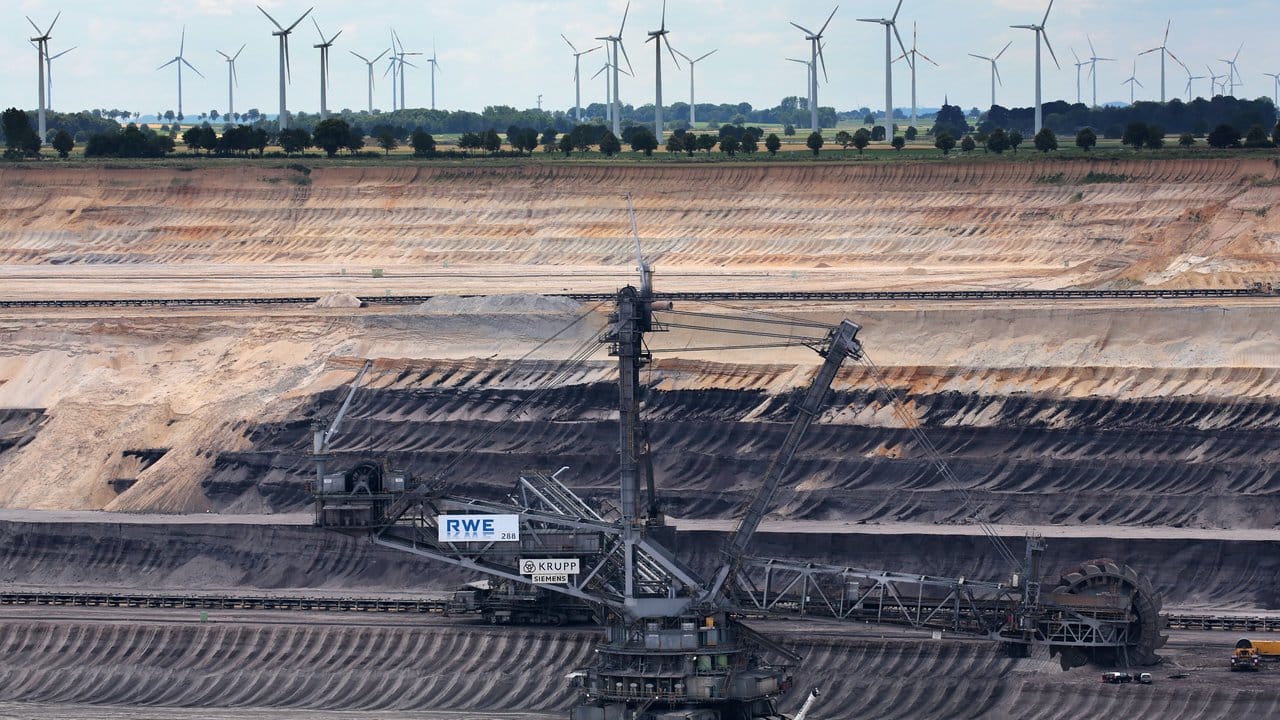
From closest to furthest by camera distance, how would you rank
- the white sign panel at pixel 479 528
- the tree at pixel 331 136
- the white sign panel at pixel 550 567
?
the white sign panel at pixel 550 567
the white sign panel at pixel 479 528
the tree at pixel 331 136

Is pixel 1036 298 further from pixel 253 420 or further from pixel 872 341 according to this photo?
pixel 253 420

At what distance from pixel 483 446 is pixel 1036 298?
31533mm

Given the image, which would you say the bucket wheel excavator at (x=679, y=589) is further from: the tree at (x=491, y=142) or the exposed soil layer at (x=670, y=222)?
the tree at (x=491, y=142)

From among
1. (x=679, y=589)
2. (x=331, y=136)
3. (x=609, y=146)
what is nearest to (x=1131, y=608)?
(x=679, y=589)

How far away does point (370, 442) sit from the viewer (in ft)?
350

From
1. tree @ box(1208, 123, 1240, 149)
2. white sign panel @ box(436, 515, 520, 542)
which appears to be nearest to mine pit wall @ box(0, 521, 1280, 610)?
white sign panel @ box(436, 515, 520, 542)

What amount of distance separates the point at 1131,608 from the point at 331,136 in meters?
130

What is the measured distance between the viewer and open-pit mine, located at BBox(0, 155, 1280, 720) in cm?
6812

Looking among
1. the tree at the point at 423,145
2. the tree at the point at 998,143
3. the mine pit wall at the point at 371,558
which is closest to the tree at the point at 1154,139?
the tree at the point at 998,143

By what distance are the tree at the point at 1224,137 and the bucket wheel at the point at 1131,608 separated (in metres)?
98.0

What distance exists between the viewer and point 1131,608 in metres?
66.1

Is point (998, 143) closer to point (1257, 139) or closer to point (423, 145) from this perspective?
point (1257, 139)

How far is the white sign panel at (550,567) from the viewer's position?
68.3 metres

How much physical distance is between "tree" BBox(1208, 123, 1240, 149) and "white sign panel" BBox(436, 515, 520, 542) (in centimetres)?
10167
